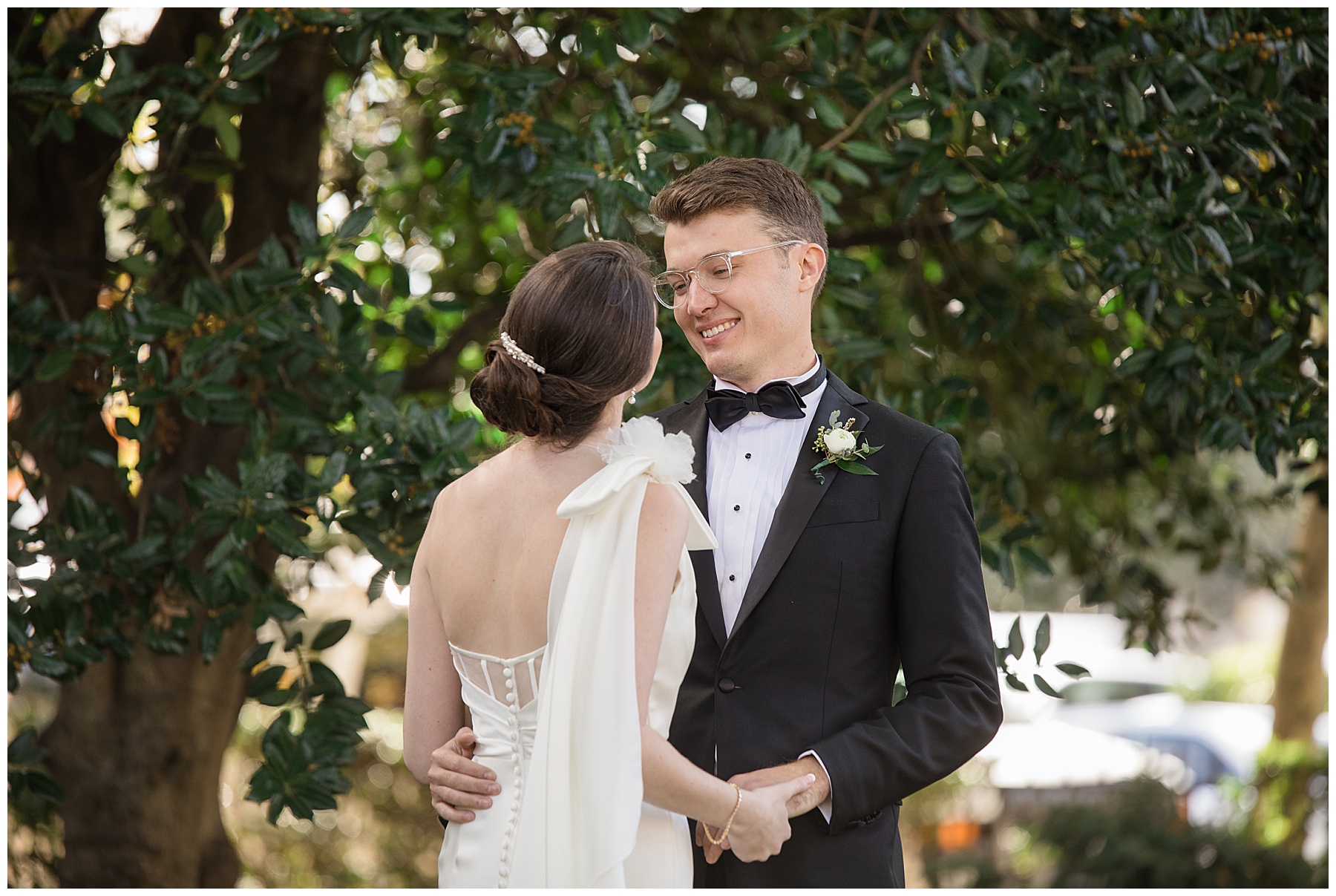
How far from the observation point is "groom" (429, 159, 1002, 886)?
6.13 feet

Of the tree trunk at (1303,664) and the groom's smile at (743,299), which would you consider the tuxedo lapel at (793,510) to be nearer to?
the groom's smile at (743,299)

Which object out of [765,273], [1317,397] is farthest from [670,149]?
[1317,397]

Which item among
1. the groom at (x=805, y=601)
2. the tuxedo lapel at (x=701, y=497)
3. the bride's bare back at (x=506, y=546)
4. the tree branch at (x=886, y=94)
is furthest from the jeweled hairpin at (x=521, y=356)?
the tree branch at (x=886, y=94)

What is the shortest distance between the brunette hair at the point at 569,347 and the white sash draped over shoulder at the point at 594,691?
9 cm

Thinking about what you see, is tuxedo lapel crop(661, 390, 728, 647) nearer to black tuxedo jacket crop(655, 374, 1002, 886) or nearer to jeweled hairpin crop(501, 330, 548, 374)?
black tuxedo jacket crop(655, 374, 1002, 886)

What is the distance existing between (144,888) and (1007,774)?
28.3ft

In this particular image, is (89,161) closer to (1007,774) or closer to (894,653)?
(894,653)

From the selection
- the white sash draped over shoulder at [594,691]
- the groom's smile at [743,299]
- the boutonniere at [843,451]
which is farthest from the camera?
the groom's smile at [743,299]

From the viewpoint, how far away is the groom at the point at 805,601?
1.87 meters

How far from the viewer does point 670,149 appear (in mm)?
2697

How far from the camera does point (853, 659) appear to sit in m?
1.95

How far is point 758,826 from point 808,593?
41cm

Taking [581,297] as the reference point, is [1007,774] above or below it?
below

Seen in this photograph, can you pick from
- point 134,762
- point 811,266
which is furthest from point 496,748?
point 134,762
